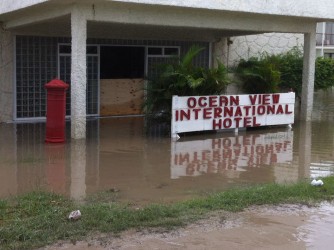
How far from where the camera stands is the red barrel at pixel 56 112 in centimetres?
1200

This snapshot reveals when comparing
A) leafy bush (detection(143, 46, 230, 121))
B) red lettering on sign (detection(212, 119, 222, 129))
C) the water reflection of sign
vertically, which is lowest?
the water reflection of sign

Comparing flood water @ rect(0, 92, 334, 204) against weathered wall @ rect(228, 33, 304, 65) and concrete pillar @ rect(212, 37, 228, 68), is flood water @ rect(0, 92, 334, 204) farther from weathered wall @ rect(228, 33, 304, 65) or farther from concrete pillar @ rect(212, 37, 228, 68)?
weathered wall @ rect(228, 33, 304, 65)

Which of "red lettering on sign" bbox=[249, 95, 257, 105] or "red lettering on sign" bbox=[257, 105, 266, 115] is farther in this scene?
"red lettering on sign" bbox=[257, 105, 266, 115]

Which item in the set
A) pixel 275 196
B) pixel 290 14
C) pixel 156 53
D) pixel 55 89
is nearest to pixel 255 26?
pixel 290 14

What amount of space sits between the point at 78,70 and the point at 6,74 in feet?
14.6

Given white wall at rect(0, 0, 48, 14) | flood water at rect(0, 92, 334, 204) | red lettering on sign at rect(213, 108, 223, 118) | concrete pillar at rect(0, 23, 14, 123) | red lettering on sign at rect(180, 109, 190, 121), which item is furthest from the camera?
concrete pillar at rect(0, 23, 14, 123)

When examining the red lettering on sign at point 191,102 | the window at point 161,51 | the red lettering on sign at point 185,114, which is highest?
the window at point 161,51

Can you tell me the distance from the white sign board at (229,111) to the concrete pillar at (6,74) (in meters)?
5.74

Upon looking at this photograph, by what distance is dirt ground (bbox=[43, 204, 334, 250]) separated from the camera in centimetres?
546

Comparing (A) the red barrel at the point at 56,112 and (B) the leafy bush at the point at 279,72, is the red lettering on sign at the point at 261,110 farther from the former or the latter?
(A) the red barrel at the point at 56,112

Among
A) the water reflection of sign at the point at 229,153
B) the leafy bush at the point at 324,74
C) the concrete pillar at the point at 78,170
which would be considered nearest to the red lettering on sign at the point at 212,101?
the water reflection of sign at the point at 229,153

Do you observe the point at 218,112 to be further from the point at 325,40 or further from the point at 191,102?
the point at 325,40

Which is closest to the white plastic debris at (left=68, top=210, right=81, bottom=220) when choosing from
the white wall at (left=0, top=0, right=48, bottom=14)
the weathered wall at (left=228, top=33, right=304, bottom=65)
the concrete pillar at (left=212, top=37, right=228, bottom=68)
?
the white wall at (left=0, top=0, right=48, bottom=14)

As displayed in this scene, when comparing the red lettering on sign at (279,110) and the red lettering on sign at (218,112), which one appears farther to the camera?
the red lettering on sign at (279,110)
